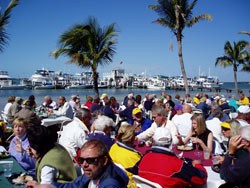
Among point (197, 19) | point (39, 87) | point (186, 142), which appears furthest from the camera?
point (39, 87)

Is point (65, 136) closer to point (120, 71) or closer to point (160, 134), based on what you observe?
point (160, 134)

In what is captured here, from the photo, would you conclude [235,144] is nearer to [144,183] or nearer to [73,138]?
[144,183]

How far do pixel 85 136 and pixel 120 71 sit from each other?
12978 cm

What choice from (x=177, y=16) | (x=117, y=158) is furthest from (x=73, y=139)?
(x=177, y=16)

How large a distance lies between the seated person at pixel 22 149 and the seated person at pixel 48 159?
0.52 meters

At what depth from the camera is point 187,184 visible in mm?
2746

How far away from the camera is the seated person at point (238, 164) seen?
8.18ft

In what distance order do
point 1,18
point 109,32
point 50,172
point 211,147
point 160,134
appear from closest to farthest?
point 50,172
point 160,134
point 211,147
point 1,18
point 109,32

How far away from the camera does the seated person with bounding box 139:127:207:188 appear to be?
2.71m

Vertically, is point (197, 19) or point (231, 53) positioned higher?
point (197, 19)

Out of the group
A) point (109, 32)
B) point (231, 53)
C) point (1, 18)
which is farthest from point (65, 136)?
point (231, 53)

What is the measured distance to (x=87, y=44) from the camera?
1116cm

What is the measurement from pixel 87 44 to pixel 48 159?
922cm

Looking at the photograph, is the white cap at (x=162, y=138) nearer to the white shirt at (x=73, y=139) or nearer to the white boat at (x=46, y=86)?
the white shirt at (x=73, y=139)
